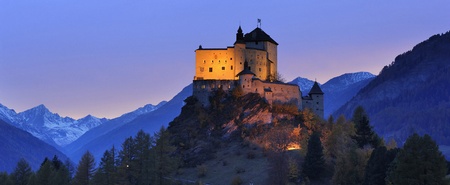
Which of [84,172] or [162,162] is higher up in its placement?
[162,162]

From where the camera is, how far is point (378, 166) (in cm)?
10481

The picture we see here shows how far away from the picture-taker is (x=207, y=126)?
6230 inches

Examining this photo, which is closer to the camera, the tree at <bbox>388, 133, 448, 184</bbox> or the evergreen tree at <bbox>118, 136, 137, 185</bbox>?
the tree at <bbox>388, 133, 448, 184</bbox>

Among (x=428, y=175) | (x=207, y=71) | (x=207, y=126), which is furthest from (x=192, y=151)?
(x=428, y=175)

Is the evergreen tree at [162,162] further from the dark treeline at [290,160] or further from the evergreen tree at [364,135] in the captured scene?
the evergreen tree at [364,135]

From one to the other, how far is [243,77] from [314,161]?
36673mm

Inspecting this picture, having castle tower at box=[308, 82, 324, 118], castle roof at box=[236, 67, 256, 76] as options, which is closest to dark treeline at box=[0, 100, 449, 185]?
castle tower at box=[308, 82, 324, 118]

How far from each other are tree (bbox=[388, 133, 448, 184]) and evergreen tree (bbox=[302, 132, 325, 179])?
37.1 meters

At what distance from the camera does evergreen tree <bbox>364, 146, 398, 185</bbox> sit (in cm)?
10362

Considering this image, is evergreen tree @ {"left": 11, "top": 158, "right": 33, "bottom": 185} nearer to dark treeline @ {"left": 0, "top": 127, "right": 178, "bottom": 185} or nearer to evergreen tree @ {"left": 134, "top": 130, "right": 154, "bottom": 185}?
dark treeline @ {"left": 0, "top": 127, "right": 178, "bottom": 185}

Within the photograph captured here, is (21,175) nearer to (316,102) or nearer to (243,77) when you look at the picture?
(243,77)

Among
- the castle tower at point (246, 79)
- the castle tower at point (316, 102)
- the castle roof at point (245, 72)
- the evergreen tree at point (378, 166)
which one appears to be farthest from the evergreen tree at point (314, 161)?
the castle tower at point (316, 102)

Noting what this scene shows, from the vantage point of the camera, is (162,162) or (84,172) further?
(84,172)

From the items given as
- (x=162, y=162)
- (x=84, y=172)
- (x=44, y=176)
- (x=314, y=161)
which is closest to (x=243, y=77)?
(x=162, y=162)
